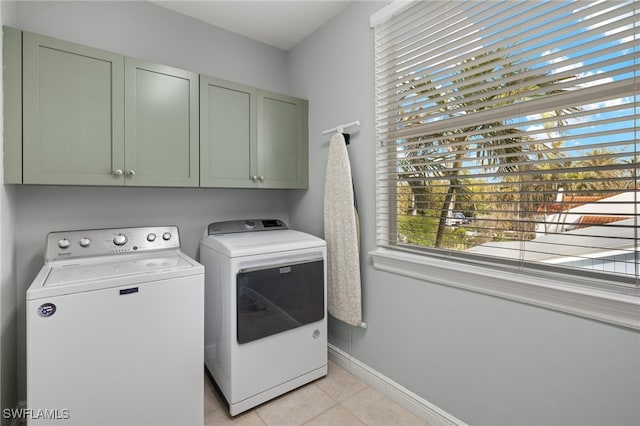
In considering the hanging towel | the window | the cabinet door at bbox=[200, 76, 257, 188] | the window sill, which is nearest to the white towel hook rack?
the hanging towel

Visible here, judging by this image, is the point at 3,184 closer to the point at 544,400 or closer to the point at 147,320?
the point at 147,320

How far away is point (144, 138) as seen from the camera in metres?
1.75

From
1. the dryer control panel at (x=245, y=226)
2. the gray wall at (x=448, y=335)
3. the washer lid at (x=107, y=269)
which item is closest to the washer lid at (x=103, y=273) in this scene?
the washer lid at (x=107, y=269)

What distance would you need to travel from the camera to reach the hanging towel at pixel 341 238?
196cm

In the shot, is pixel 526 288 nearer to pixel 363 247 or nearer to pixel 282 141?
pixel 363 247

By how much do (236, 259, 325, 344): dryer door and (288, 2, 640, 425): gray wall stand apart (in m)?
0.34

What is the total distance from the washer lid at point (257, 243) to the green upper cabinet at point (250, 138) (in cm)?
37

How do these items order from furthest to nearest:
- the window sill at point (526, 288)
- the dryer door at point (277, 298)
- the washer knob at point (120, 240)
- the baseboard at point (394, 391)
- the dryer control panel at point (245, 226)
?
the dryer control panel at point (245, 226) → the washer knob at point (120, 240) → the dryer door at point (277, 298) → the baseboard at point (394, 391) → the window sill at point (526, 288)

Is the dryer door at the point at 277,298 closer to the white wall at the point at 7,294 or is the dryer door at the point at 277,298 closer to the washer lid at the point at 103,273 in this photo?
the washer lid at the point at 103,273

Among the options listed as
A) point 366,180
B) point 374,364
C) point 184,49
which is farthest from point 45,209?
point 374,364

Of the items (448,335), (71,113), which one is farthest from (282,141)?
(448,335)

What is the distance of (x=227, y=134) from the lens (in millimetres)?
2062

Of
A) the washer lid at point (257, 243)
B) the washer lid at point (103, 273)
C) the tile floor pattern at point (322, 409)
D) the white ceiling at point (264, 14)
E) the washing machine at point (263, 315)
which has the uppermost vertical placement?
the white ceiling at point (264, 14)

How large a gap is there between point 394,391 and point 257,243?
122cm
